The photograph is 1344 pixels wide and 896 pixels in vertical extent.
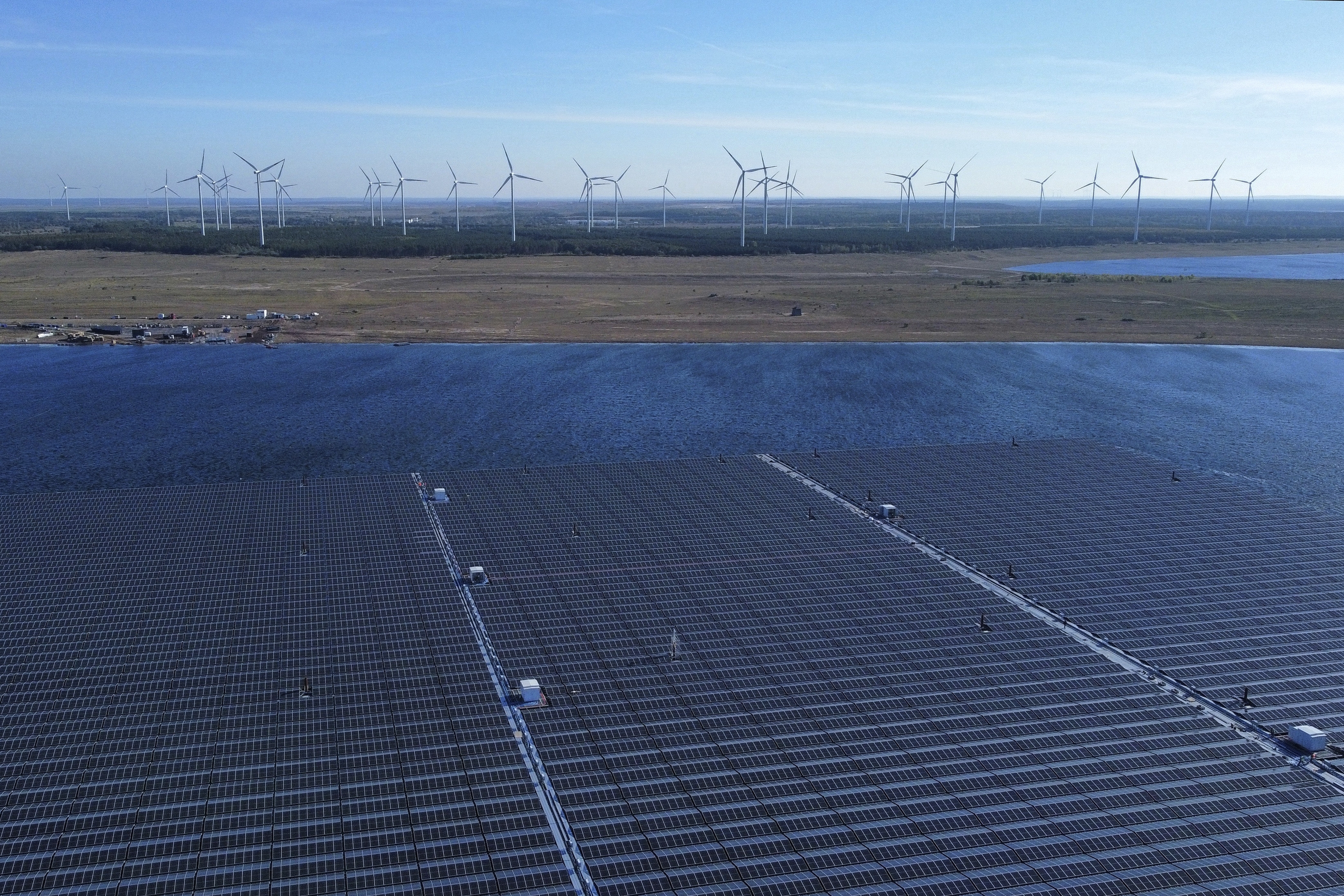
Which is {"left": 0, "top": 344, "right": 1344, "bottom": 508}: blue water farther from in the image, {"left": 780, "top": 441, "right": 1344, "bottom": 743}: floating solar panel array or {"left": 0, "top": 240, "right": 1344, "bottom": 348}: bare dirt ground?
{"left": 780, "top": 441, "right": 1344, "bottom": 743}: floating solar panel array

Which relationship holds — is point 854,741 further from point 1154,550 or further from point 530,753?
point 1154,550

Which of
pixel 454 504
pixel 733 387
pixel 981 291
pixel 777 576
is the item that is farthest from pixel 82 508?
pixel 981 291

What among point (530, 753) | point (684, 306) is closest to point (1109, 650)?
point (530, 753)

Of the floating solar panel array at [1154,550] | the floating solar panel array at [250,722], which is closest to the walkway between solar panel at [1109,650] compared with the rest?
the floating solar panel array at [1154,550]

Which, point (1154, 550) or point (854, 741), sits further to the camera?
point (1154, 550)

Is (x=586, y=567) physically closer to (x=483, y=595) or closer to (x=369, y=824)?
(x=483, y=595)

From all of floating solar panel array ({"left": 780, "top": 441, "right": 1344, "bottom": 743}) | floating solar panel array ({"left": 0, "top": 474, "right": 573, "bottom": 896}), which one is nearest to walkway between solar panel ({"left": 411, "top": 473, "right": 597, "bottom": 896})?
floating solar panel array ({"left": 0, "top": 474, "right": 573, "bottom": 896})
